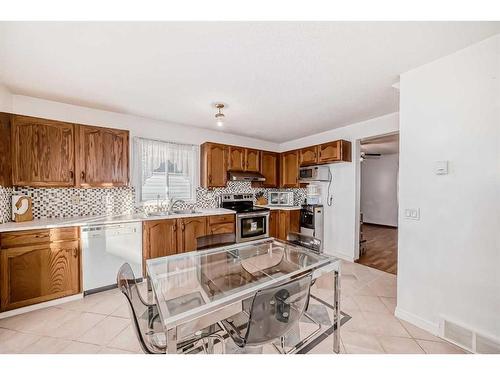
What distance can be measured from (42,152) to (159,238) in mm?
1669

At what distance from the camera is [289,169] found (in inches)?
178

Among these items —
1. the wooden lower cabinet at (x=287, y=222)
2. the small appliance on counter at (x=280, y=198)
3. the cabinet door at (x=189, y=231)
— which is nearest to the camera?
the cabinet door at (x=189, y=231)

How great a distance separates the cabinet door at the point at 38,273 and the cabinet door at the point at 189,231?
1169 mm

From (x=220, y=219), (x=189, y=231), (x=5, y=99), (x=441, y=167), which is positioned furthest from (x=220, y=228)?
(x=5, y=99)

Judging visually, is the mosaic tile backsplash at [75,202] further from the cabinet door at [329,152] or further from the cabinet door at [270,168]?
the cabinet door at [329,152]

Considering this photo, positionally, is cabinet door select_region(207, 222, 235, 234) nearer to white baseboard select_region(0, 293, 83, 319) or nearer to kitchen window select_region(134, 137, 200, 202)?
kitchen window select_region(134, 137, 200, 202)

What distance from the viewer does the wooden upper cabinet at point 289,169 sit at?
4.35m

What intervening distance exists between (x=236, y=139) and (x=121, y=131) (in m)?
2.11

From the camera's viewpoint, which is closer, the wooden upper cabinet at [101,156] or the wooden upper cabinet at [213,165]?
the wooden upper cabinet at [101,156]

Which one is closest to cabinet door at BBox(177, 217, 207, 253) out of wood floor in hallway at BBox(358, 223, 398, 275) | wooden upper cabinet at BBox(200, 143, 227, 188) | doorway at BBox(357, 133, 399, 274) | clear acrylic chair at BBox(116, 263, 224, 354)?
wooden upper cabinet at BBox(200, 143, 227, 188)

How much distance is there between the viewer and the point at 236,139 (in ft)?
14.1

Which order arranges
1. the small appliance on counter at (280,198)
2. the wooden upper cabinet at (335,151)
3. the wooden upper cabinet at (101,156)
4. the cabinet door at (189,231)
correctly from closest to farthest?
1. the wooden upper cabinet at (101,156)
2. the cabinet door at (189,231)
3. the wooden upper cabinet at (335,151)
4. the small appliance on counter at (280,198)

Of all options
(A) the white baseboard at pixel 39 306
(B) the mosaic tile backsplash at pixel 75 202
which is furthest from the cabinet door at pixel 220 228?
(A) the white baseboard at pixel 39 306

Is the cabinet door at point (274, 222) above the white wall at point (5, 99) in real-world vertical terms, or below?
below
